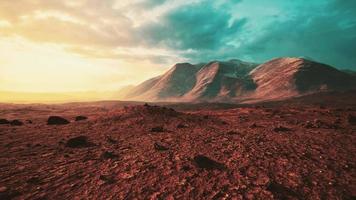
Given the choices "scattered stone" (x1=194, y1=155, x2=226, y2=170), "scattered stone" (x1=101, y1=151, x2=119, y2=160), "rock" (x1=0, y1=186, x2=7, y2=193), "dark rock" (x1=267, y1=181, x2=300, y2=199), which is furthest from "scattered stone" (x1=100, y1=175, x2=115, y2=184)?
"dark rock" (x1=267, y1=181, x2=300, y2=199)

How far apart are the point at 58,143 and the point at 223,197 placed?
15876mm

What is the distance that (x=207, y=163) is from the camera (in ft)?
42.3

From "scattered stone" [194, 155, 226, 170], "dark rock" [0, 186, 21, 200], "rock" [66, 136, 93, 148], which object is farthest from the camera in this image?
"rock" [66, 136, 93, 148]

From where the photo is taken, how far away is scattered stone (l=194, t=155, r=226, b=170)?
1226cm

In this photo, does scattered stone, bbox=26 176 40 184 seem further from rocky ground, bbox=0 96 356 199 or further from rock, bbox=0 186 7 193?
rock, bbox=0 186 7 193

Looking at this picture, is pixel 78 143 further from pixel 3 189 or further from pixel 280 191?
pixel 280 191

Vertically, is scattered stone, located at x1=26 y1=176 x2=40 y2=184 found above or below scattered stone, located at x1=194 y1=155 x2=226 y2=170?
below

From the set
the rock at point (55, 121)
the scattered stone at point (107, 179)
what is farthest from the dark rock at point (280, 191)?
the rock at point (55, 121)

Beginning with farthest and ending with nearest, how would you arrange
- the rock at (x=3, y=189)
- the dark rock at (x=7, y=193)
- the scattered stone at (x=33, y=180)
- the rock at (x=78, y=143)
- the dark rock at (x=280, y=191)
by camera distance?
the rock at (x=78, y=143) < the scattered stone at (x=33, y=180) < the rock at (x=3, y=189) < the dark rock at (x=7, y=193) < the dark rock at (x=280, y=191)

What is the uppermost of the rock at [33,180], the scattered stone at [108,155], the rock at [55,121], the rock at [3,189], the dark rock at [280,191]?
the rock at [55,121]

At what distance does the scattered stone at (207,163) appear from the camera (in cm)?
1226

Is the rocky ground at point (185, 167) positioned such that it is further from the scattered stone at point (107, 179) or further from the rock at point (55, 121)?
the rock at point (55, 121)

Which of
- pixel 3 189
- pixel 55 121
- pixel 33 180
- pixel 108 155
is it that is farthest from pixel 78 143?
pixel 55 121

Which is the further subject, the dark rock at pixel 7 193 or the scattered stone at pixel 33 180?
the scattered stone at pixel 33 180
